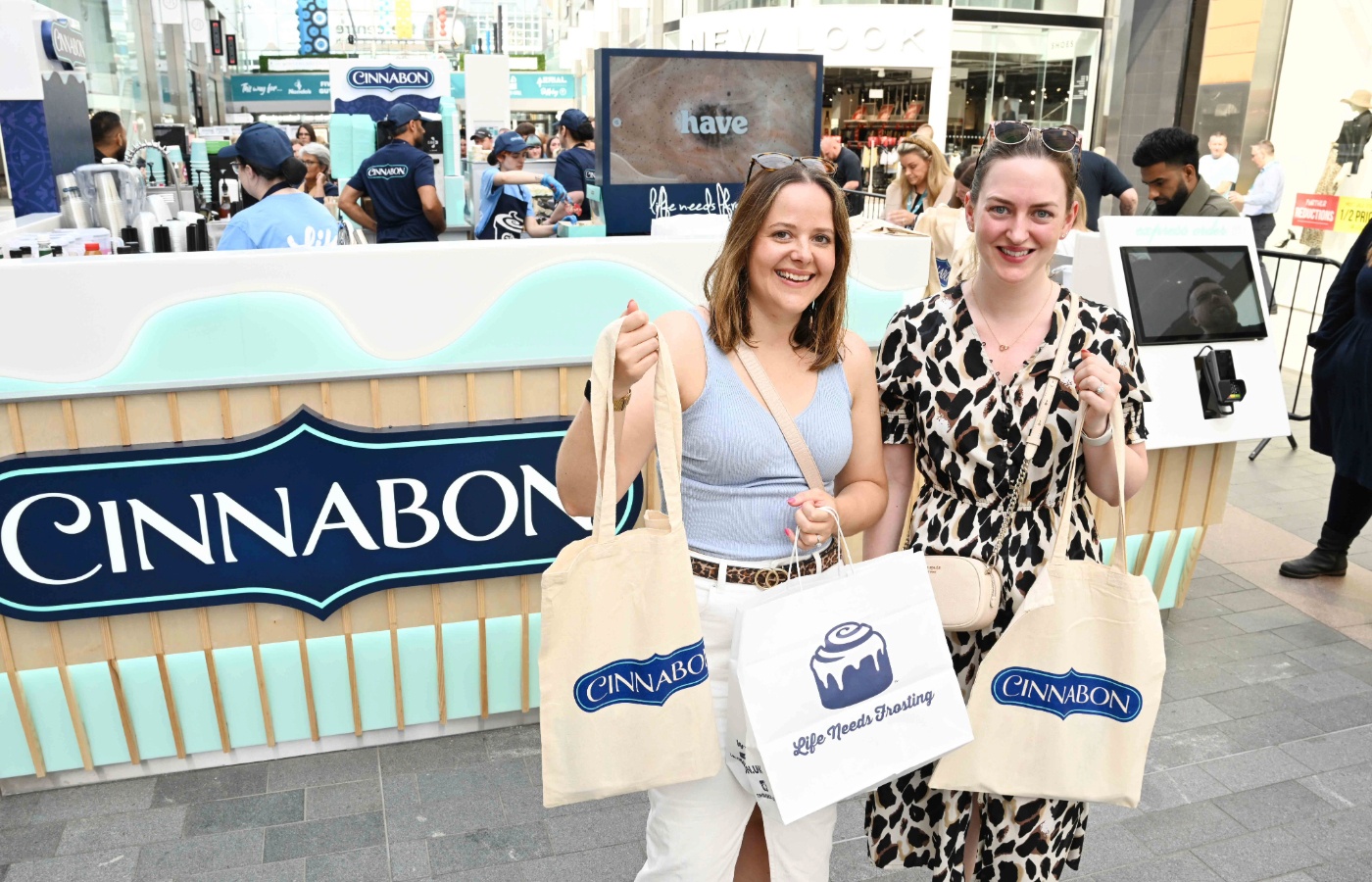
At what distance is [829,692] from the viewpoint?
1.58m

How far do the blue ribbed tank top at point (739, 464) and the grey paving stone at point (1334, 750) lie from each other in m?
2.28

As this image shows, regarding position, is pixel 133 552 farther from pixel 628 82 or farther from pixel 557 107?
pixel 557 107

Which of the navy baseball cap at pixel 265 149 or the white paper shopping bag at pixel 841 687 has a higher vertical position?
the navy baseball cap at pixel 265 149

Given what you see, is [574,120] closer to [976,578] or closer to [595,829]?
[595,829]

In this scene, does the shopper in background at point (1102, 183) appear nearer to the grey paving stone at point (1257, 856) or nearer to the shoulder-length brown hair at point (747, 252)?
the grey paving stone at point (1257, 856)

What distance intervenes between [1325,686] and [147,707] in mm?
3786

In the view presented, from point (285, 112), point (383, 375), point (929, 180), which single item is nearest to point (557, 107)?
point (285, 112)

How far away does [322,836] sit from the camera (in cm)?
267

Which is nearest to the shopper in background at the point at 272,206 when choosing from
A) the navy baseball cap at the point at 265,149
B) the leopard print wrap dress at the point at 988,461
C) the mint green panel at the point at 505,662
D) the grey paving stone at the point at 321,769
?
the navy baseball cap at the point at 265,149

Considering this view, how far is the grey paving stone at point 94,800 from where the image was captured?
276 cm

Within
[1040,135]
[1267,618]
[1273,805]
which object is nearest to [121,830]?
[1040,135]

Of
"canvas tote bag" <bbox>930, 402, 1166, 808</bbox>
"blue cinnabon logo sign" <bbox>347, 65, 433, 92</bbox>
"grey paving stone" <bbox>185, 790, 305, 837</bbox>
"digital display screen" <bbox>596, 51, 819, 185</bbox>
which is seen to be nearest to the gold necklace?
"canvas tote bag" <bbox>930, 402, 1166, 808</bbox>

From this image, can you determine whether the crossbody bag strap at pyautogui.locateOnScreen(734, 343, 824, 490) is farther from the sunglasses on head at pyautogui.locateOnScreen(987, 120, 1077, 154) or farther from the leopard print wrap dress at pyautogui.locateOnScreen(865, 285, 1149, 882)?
the sunglasses on head at pyautogui.locateOnScreen(987, 120, 1077, 154)

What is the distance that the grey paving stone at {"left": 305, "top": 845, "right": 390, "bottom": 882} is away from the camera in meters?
2.52
